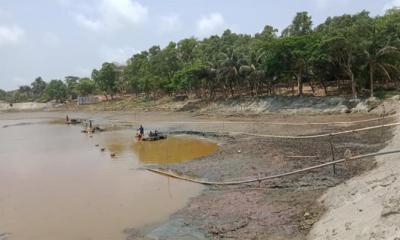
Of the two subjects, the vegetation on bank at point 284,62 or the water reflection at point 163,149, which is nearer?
the water reflection at point 163,149

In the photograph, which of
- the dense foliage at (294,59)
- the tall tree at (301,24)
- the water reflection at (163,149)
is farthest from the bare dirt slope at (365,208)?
the tall tree at (301,24)

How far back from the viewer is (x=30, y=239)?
47.6 feet

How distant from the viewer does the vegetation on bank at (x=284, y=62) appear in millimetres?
39875

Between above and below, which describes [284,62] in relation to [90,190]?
above

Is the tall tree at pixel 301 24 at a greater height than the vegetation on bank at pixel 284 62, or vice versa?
the tall tree at pixel 301 24

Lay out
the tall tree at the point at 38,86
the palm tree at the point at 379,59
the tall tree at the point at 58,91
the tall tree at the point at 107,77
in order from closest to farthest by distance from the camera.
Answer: the palm tree at the point at 379,59
the tall tree at the point at 107,77
the tall tree at the point at 58,91
the tall tree at the point at 38,86

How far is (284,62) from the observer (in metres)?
48.7

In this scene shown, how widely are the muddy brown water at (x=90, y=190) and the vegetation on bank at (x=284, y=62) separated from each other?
18071 mm

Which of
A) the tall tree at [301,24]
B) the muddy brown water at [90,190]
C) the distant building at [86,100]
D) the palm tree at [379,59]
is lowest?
the muddy brown water at [90,190]

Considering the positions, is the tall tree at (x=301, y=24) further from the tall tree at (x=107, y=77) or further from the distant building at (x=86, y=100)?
the distant building at (x=86, y=100)

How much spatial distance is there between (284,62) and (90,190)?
33419 millimetres

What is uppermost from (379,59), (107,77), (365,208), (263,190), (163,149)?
(107,77)

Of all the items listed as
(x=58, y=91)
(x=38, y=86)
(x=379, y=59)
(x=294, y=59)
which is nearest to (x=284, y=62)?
(x=294, y=59)

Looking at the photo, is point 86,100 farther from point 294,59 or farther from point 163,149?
point 163,149
